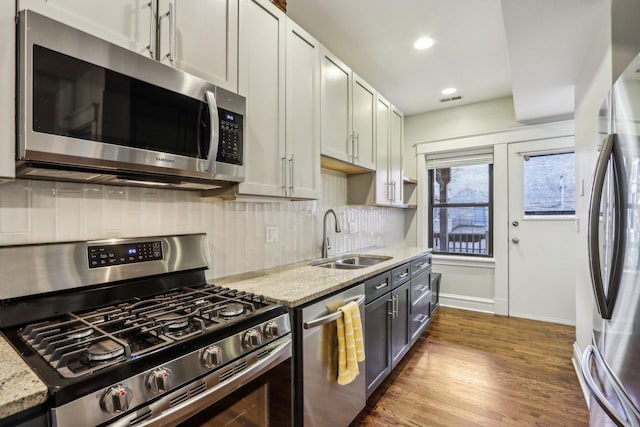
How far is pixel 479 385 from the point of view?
230cm

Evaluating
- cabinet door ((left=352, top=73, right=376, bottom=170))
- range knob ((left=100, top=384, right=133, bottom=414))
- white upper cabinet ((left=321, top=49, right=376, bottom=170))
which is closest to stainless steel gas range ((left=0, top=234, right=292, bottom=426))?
range knob ((left=100, top=384, right=133, bottom=414))

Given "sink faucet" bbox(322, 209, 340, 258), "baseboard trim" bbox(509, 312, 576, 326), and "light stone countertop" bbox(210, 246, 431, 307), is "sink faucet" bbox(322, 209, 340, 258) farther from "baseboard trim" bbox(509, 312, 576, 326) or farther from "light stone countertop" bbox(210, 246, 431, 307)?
"baseboard trim" bbox(509, 312, 576, 326)

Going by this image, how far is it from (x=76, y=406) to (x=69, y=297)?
60cm

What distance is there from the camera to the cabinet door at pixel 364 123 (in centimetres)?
262

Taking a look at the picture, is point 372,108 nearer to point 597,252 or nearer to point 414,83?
point 414,83

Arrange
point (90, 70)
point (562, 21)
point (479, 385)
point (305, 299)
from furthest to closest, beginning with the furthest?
point (479, 385) < point (562, 21) < point (305, 299) < point (90, 70)

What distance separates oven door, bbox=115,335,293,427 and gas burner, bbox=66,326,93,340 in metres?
Result: 0.29

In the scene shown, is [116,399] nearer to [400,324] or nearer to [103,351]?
[103,351]

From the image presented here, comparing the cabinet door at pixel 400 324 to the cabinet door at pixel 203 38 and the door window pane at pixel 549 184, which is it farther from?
the door window pane at pixel 549 184

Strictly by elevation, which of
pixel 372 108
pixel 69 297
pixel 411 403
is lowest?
pixel 411 403

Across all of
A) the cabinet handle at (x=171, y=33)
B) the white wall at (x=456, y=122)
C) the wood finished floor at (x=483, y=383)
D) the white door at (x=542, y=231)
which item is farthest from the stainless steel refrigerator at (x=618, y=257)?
the white wall at (x=456, y=122)

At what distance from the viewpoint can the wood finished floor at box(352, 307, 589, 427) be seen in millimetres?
1958

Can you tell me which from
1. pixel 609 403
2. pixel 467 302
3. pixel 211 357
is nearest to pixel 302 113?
pixel 211 357

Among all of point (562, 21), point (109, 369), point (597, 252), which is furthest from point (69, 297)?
point (562, 21)
